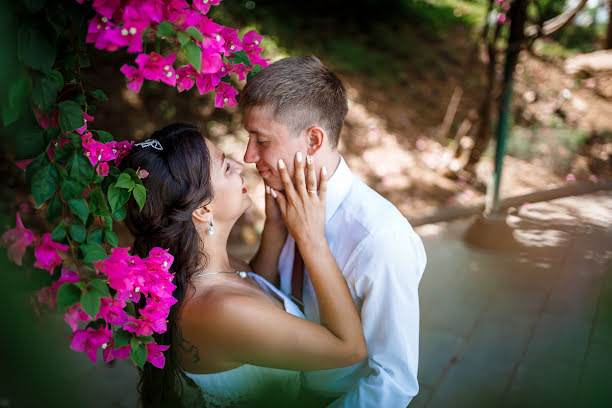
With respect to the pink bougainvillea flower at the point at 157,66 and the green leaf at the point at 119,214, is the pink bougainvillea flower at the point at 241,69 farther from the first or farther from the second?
the green leaf at the point at 119,214

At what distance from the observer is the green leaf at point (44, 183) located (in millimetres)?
935

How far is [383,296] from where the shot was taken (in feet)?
5.50

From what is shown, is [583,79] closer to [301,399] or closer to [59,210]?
[301,399]

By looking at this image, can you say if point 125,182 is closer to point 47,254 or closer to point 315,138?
point 47,254

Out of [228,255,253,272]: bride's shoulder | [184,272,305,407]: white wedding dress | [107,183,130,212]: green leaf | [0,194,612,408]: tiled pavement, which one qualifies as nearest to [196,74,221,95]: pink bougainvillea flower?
[107,183,130,212]: green leaf

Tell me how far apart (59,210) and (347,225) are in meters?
1.12

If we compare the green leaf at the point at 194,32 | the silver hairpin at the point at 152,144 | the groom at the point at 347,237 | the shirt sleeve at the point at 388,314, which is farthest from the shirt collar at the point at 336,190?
the green leaf at the point at 194,32

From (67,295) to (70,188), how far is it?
235 millimetres

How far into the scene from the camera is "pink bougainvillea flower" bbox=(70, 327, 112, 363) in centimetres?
109

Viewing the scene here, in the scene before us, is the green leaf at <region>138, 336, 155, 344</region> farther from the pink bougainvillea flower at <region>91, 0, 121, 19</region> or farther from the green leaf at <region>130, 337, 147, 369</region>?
the pink bougainvillea flower at <region>91, 0, 121, 19</region>

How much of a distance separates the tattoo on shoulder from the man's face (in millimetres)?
715

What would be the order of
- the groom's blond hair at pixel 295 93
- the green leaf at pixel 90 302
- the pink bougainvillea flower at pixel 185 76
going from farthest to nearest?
the groom's blond hair at pixel 295 93 → the pink bougainvillea flower at pixel 185 76 → the green leaf at pixel 90 302

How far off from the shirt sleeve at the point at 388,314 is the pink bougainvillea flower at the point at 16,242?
1.13 m

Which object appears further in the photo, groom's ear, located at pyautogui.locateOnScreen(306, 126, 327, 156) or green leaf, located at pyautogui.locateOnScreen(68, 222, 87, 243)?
groom's ear, located at pyautogui.locateOnScreen(306, 126, 327, 156)
